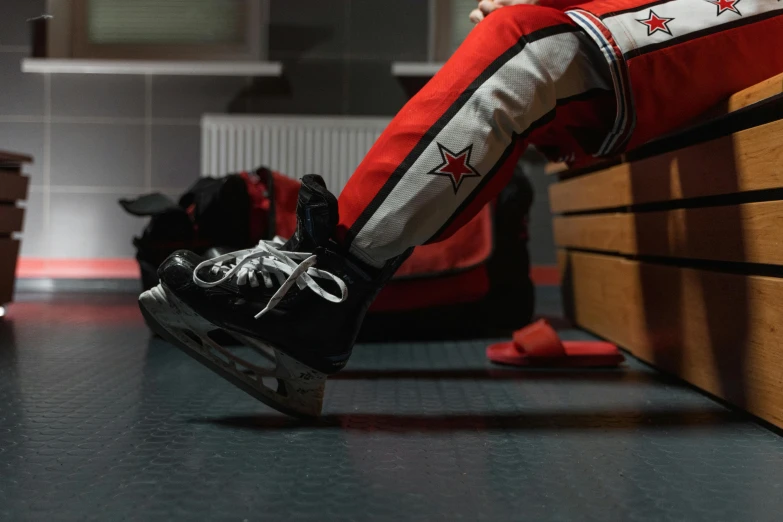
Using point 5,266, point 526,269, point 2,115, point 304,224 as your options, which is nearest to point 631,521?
point 304,224

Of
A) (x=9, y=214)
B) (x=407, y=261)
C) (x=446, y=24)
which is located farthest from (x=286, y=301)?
(x=446, y=24)

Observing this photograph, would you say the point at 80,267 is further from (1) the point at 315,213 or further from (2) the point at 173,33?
(1) the point at 315,213

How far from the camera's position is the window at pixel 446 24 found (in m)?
2.71

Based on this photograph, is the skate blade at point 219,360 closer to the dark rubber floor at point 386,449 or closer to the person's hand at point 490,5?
the dark rubber floor at point 386,449

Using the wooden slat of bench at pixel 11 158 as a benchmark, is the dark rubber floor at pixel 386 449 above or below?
below

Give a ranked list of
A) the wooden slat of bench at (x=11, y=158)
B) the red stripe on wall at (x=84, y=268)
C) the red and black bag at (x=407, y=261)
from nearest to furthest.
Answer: the red and black bag at (x=407, y=261), the wooden slat of bench at (x=11, y=158), the red stripe on wall at (x=84, y=268)

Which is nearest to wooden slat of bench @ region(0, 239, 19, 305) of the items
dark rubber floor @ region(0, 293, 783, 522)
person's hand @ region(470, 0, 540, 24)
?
dark rubber floor @ region(0, 293, 783, 522)

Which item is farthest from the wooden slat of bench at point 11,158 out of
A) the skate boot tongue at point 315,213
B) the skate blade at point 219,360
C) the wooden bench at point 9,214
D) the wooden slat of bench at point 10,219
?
the skate boot tongue at point 315,213

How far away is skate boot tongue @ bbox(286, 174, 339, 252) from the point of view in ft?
2.31

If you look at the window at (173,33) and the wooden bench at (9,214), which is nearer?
the wooden bench at (9,214)

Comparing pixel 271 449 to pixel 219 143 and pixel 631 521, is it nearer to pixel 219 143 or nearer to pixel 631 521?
pixel 631 521

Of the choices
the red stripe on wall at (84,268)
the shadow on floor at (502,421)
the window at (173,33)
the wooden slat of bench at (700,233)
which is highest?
the window at (173,33)

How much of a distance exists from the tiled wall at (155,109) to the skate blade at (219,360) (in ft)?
6.90

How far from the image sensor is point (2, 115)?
2811mm
